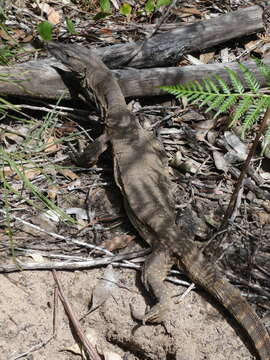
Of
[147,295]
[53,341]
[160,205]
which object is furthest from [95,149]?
[53,341]

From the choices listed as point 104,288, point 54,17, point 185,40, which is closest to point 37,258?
point 104,288

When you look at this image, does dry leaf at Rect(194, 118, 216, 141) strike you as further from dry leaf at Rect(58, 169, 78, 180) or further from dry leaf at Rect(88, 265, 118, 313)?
dry leaf at Rect(88, 265, 118, 313)

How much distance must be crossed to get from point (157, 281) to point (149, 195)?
2.45 feet

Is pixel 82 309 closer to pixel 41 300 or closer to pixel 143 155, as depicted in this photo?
pixel 41 300

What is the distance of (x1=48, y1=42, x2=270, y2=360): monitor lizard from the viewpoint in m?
3.32

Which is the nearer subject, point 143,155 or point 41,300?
point 41,300

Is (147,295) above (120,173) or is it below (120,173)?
below

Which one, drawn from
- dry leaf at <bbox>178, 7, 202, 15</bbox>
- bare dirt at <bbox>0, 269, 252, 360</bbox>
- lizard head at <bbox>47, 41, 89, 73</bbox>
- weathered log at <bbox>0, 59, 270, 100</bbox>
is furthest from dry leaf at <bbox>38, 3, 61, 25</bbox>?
bare dirt at <bbox>0, 269, 252, 360</bbox>

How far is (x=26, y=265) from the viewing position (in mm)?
3531

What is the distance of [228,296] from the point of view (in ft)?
10.8

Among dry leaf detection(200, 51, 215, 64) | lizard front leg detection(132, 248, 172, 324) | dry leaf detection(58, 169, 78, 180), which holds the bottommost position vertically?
lizard front leg detection(132, 248, 172, 324)

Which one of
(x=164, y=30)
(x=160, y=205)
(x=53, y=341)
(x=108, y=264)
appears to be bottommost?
(x=53, y=341)

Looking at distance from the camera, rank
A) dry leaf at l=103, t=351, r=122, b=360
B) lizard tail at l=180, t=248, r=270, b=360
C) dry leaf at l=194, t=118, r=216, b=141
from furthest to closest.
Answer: dry leaf at l=194, t=118, r=216, b=141 < dry leaf at l=103, t=351, r=122, b=360 < lizard tail at l=180, t=248, r=270, b=360

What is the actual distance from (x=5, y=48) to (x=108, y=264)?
236cm
